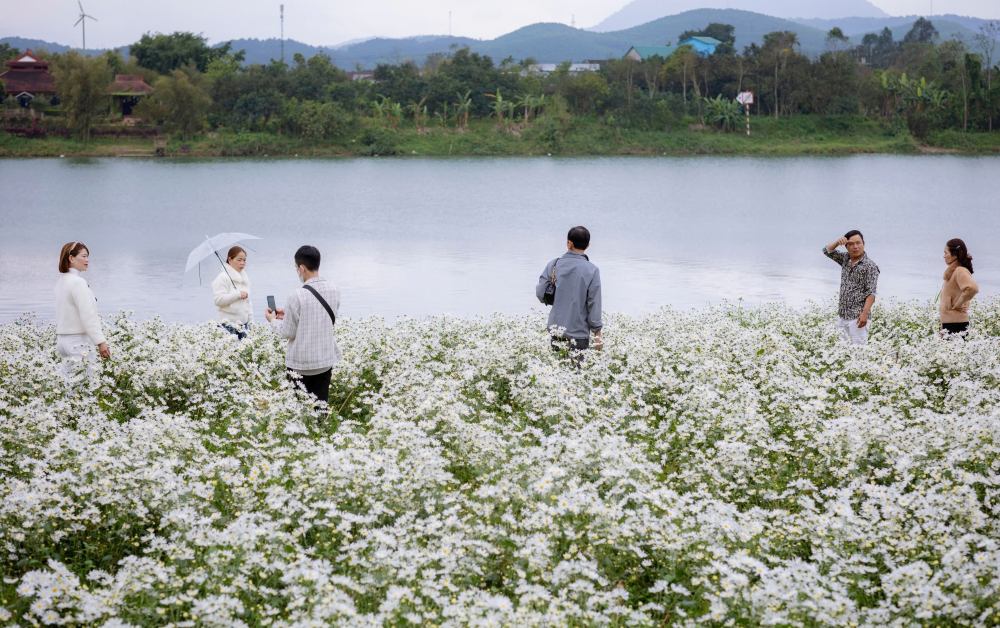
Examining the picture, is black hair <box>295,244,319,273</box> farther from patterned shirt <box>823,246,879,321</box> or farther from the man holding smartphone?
patterned shirt <box>823,246,879,321</box>

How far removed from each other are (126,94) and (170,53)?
15163mm

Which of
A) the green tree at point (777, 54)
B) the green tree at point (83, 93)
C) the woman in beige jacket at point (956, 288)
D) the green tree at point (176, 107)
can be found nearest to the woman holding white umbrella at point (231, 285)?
the woman in beige jacket at point (956, 288)

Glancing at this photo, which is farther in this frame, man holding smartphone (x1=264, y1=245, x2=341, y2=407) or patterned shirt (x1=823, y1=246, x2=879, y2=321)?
patterned shirt (x1=823, y1=246, x2=879, y2=321)

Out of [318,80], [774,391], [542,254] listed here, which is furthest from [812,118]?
[774,391]

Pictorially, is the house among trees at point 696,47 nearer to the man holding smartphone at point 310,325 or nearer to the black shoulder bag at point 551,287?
the black shoulder bag at point 551,287

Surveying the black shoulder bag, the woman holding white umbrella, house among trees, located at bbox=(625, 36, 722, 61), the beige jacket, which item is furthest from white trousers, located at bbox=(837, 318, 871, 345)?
house among trees, located at bbox=(625, 36, 722, 61)

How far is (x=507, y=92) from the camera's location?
294 ft

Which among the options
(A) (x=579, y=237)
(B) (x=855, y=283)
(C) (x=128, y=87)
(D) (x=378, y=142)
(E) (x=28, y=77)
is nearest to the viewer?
(A) (x=579, y=237)

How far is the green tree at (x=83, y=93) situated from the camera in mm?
79688

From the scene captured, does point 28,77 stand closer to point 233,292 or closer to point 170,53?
point 170,53

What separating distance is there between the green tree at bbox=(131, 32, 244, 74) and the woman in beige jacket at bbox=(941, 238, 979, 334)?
97.4 m

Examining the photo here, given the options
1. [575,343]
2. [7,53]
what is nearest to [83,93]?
[7,53]

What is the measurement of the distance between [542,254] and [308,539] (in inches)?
906

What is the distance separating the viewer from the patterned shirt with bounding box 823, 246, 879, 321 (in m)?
11.2
